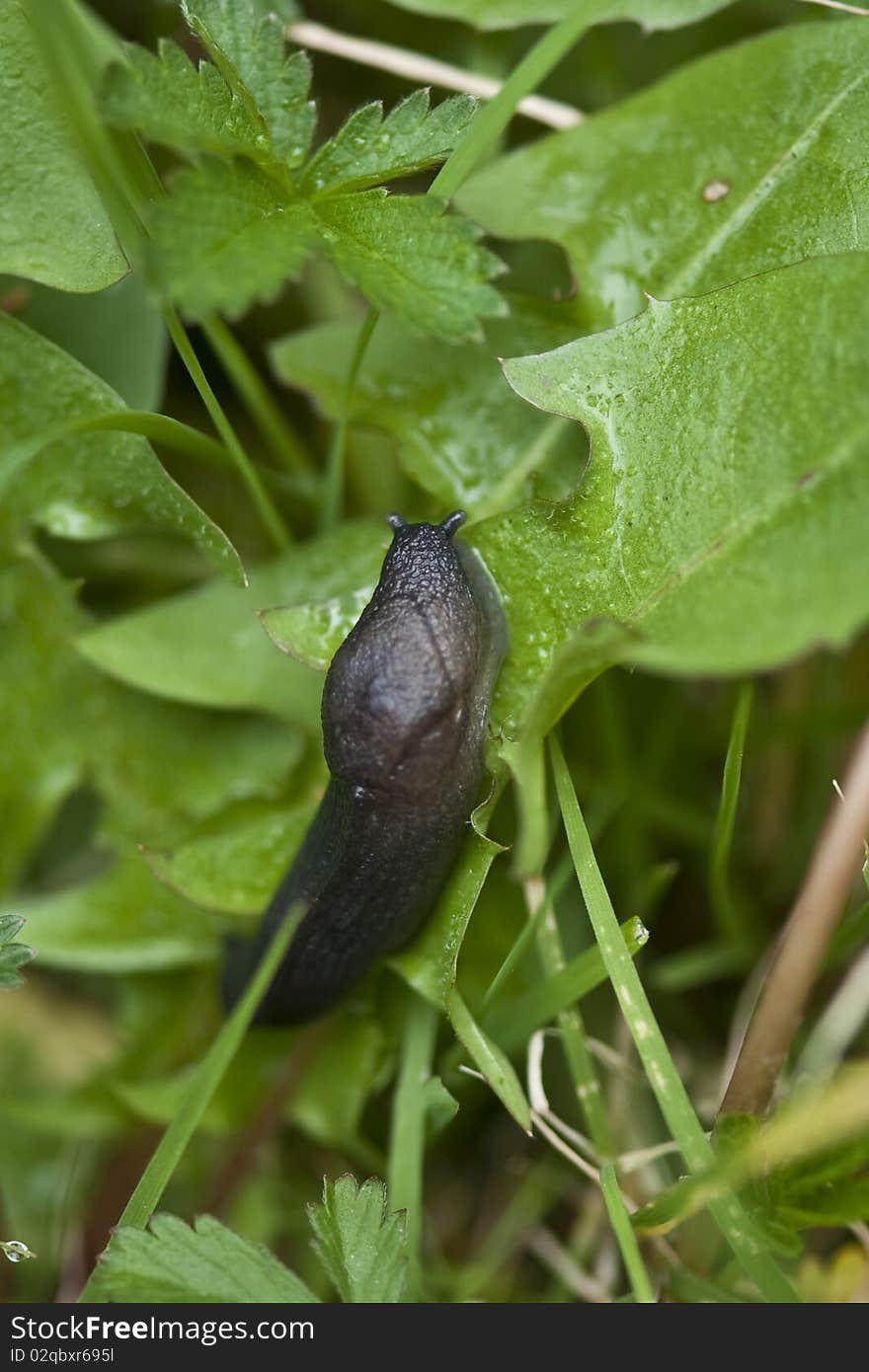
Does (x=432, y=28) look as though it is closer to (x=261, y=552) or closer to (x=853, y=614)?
(x=261, y=552)

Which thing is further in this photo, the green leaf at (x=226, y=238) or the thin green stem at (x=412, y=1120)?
the thin green stem at (x=412, y=1120)

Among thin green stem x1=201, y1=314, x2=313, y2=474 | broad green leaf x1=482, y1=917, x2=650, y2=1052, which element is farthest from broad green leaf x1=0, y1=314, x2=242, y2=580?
broad green leaf x1=482, y1=917, x2=650, y2=1052

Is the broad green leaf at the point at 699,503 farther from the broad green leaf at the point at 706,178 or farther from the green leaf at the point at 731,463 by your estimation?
the broad green leaf at the point at 706,178

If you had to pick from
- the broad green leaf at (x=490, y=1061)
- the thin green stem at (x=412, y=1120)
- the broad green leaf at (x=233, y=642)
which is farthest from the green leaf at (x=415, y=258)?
the thin green stem at (x=412, y=1120)

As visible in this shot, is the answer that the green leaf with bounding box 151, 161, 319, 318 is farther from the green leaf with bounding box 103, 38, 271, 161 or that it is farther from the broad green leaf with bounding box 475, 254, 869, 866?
the broad green leaf with bounding box 475, 254, 869, 866

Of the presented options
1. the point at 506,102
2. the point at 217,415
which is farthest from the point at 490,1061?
the point at 506,102

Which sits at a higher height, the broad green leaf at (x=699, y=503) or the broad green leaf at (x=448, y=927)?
the broad green leaf at (x=699, y=503)

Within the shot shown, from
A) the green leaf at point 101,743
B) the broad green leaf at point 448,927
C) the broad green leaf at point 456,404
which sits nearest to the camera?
the broad green leaf at point 448,927
